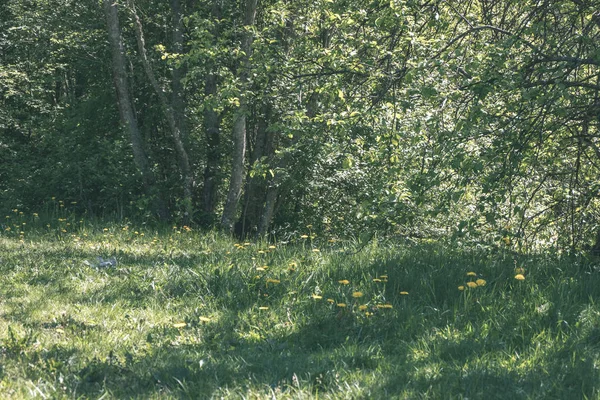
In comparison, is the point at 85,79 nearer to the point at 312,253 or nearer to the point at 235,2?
the point at 235,2

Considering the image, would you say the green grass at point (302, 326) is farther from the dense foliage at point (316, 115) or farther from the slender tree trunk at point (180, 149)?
the slender tree trunk at point (180, 149)

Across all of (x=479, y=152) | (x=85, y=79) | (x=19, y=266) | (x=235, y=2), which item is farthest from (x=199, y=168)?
(x=479, y=152)

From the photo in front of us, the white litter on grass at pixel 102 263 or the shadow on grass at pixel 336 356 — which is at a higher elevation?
the shadow on grass at pixel 336 356

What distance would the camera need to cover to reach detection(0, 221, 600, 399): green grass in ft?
12.5

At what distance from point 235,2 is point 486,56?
357 inches

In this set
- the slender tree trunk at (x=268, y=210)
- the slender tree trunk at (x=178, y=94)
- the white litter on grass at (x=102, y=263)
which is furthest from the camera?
the slender tree trunk at (x=268, y=210)

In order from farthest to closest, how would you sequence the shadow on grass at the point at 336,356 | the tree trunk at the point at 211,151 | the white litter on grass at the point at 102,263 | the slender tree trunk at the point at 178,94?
the tree trunk at the point at 211,151 → the slender tree trunk at the point at 178,94 → the white litter on grass at the point at 102,263 → the shadow on grass at the point at 336,356

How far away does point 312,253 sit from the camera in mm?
6934

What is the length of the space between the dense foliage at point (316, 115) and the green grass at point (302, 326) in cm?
72

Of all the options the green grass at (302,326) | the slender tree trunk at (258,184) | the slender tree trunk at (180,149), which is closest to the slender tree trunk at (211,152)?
the slender tree trunk at (180,149)

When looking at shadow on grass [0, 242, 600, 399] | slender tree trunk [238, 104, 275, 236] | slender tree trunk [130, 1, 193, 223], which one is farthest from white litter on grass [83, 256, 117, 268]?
slender tree trunk [238, 104, 275, 236]

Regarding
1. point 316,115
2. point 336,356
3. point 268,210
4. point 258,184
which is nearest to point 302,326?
point 336,356

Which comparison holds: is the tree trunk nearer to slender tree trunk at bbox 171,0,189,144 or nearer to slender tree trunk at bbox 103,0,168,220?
slender tree trunk at bbox 171,0,189,144

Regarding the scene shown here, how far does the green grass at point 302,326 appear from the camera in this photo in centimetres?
380
